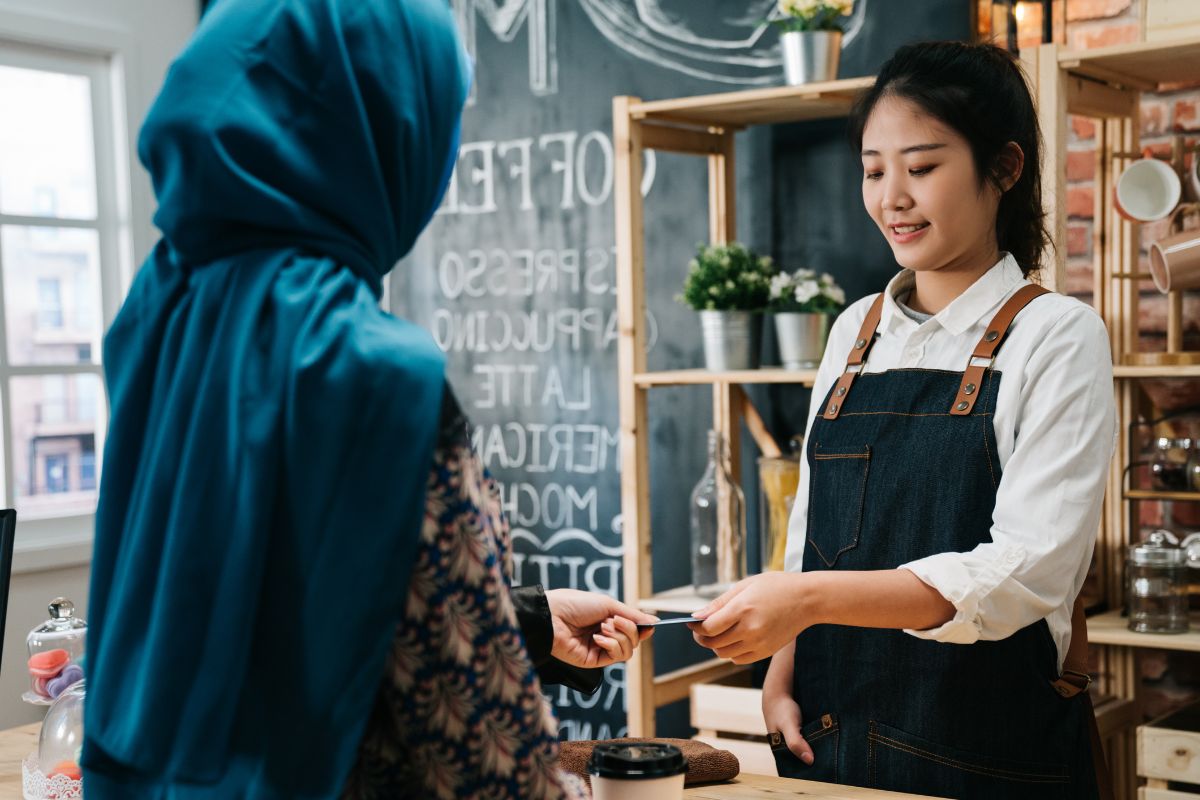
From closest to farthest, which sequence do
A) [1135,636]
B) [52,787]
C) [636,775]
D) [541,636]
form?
1. [636,775]
2. [541,636]
3. [52,787]
4. [1135,636]

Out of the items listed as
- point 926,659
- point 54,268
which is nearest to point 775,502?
point 926,659

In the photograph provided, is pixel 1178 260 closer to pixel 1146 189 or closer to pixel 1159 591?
pixel 1146 189

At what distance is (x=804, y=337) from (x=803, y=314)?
0.05m

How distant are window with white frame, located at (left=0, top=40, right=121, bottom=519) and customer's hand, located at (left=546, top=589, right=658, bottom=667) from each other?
2480 millimetres

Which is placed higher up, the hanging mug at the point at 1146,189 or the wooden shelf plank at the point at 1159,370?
the hanging mug at the point at 1146,189

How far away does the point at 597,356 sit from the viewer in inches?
138

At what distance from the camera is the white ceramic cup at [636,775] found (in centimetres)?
115

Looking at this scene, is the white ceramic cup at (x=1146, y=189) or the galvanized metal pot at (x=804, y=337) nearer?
the white ceramic cup at (x=1146, y=189)

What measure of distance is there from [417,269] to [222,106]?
2.94 metres

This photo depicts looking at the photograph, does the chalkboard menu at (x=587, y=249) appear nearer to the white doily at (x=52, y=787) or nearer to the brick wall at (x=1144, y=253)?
the brick wall at (x=1144, y=253)

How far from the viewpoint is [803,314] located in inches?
108

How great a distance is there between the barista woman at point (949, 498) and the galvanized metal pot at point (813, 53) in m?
0.84

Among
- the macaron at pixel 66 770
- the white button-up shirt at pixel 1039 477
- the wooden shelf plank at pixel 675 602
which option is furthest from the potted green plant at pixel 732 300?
the macaron at pixel 66 770

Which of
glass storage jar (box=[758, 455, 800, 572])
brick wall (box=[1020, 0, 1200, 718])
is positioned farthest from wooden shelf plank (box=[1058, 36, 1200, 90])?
glass storage jar (box=[758, 455, 800, 572])
